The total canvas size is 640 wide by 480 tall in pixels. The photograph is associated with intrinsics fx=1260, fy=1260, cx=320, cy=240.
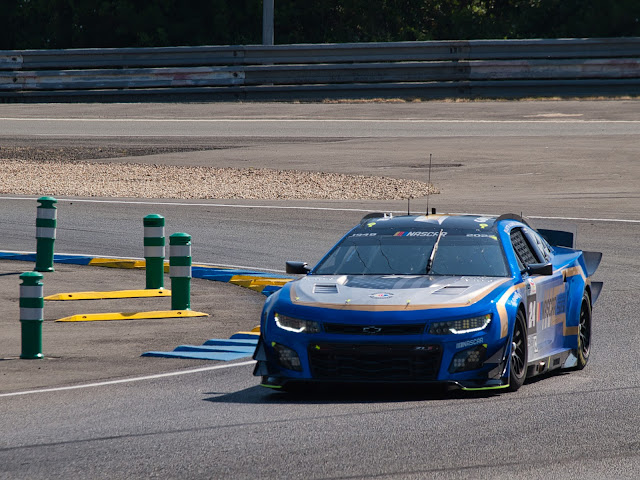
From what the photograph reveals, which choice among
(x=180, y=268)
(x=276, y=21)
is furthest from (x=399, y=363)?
(x=276, y=21)

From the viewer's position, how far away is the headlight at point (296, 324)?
877 cm

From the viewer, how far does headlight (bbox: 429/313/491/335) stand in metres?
8.63

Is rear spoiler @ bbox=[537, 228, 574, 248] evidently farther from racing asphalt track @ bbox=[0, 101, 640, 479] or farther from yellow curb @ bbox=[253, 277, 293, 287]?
yellow curb @ bbox=[253, 277, 293, 287]

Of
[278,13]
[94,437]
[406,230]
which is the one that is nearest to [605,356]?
[406,230]

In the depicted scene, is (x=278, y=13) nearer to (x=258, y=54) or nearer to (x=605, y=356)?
(x=258, y=54)

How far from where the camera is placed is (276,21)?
40594mm

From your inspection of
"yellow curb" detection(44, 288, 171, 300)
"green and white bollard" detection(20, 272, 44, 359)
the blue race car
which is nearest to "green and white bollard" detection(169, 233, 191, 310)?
"yellow curb" detection(44, 288, 171, 300)

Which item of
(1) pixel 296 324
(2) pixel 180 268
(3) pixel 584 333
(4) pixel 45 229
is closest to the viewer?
(1) pixel 296 324

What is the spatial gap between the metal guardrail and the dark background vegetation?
4.99m

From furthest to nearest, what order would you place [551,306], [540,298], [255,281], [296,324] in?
[255,281], [551,306], [540,298], [296,324]

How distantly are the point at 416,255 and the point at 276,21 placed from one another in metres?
31.6

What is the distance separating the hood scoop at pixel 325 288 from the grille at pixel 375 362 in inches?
22.3

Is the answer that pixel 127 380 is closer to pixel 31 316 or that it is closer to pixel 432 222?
pixel 31 316

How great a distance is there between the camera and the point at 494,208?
21.0m
